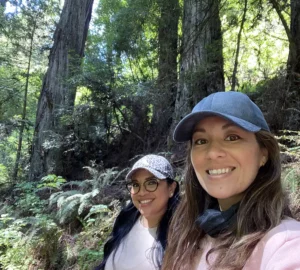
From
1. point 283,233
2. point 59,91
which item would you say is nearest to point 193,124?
point 283,233

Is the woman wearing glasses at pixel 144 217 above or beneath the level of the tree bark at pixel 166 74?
beneath

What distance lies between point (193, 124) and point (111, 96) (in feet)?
19.1

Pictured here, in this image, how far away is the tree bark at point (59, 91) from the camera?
7.84 meters

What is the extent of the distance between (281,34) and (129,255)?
6841mm

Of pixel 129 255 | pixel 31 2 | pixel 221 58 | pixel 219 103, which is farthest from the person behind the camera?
pixel 31 2

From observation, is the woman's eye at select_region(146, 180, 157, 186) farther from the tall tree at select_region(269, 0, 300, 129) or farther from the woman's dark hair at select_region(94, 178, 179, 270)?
the tall tree at select_region(269, 0, 300, 129)

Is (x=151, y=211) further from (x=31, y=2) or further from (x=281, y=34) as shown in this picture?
(x=31, y=2)

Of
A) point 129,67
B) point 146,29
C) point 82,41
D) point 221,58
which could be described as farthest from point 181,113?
point 82,41

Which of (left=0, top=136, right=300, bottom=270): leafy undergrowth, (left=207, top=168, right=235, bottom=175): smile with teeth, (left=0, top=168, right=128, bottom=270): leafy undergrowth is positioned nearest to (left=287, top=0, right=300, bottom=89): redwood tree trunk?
(left=0, top=136, right=300, bottom=270): leafy undergrowth

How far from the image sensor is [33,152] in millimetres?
8414

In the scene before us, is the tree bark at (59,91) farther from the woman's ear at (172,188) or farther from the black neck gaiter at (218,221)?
the black neck gaiter at (218,221)

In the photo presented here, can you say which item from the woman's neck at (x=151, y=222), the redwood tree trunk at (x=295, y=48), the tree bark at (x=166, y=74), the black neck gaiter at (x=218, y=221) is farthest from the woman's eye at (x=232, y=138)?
the tree bark at (x=166, y=74)

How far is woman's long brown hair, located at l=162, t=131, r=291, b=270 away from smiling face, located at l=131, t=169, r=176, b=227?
0.87 metres

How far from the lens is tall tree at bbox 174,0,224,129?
587 centimetres
